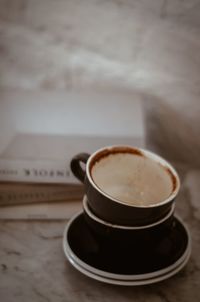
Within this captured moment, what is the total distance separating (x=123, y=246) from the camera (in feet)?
1.76

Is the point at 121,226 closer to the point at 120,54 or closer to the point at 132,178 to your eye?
the point at 132,178

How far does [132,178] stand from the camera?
622 mm

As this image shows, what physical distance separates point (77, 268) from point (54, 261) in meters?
0.06

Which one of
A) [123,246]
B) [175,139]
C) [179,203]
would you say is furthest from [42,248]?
[175,139]

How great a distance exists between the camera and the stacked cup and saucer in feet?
1.72

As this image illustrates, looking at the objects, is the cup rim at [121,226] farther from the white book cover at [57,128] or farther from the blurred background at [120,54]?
the blurred background at [120,54]

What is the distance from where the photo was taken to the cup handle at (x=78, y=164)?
23.0 inches

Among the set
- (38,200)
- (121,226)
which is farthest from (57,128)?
(121,226)

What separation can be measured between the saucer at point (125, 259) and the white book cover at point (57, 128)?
121 millimetres

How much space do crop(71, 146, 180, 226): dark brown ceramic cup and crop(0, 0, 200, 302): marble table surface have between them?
11 centimetres

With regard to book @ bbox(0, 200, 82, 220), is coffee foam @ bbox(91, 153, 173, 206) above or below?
above

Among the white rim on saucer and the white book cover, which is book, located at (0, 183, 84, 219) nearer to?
the white book cover

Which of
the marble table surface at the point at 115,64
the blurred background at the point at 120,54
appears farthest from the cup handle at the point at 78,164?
the blurred background at the point at 120,54

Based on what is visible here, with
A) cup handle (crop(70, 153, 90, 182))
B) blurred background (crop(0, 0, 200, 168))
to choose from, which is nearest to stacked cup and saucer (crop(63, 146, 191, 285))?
cup handle (crop(70, 153, 90, 182))
